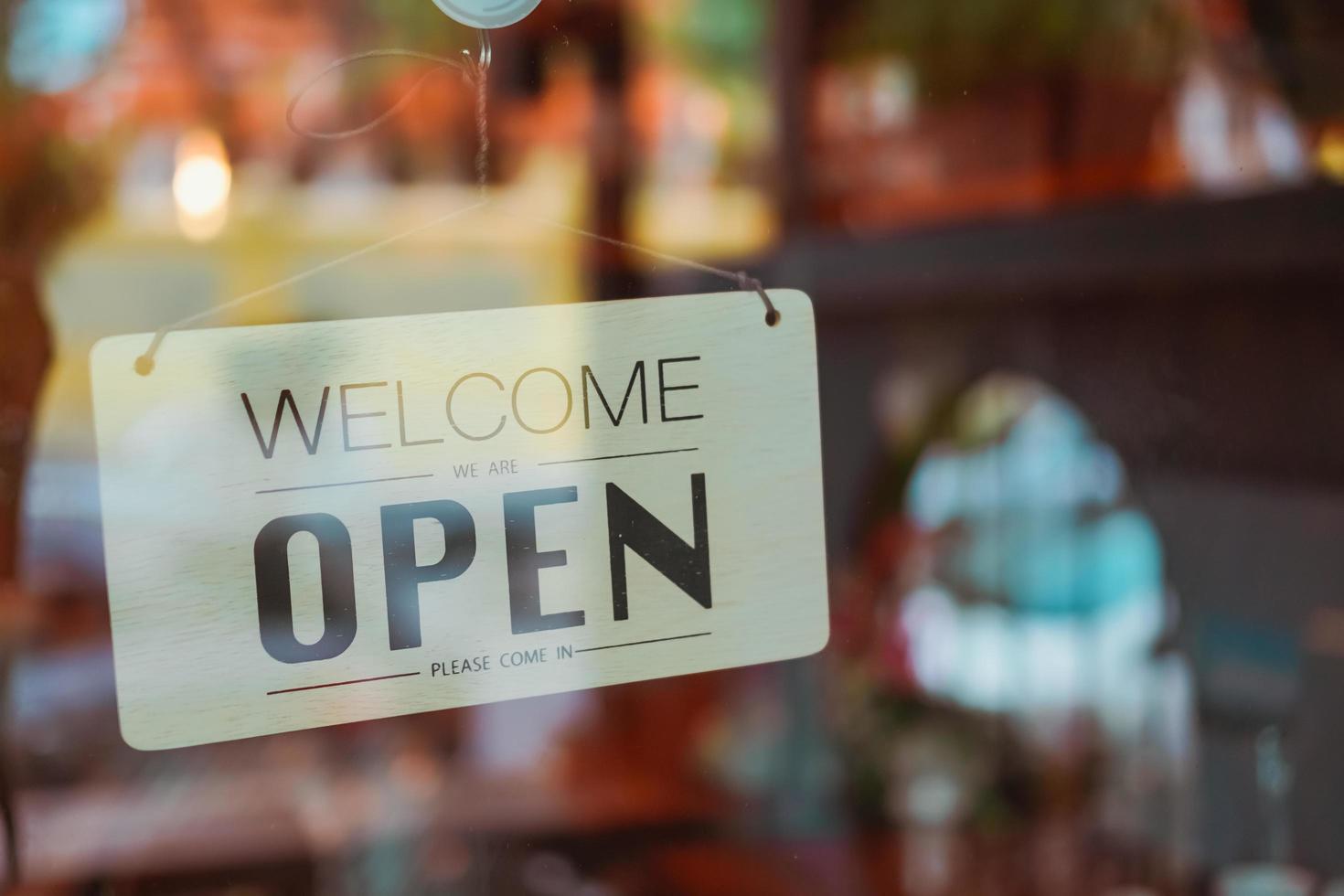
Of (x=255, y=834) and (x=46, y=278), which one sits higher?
(x=46, y=278)

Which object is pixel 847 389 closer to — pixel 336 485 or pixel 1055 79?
pixel 1055 79

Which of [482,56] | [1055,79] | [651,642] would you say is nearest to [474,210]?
[482,56]

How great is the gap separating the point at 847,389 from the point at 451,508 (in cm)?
154

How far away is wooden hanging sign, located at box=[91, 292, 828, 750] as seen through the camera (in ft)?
1.04


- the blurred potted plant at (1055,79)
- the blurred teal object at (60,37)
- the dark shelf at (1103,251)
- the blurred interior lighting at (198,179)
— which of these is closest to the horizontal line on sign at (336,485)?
the blurred teal object at (60,37)

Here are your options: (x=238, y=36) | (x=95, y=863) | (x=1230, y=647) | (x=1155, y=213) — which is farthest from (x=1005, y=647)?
(x=95, y=863)

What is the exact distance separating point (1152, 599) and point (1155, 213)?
2.14 feet

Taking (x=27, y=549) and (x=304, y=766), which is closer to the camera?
(x=27, y=549)

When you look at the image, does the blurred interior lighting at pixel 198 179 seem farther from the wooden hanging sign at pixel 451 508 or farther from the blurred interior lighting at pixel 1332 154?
the blurred interior lighting at pixel 1332 154

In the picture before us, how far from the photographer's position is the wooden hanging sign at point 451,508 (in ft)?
1.04

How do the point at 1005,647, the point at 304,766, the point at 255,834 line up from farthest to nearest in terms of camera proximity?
the point at 1005,647, the point at 255,834, the point at 304,766

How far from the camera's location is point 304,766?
844 mm

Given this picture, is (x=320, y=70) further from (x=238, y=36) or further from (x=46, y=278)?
(x=238, y=36)

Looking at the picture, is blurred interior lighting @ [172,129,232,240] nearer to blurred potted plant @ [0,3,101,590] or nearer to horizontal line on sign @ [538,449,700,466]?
blurred potted plant @ [0,3,101,590]
